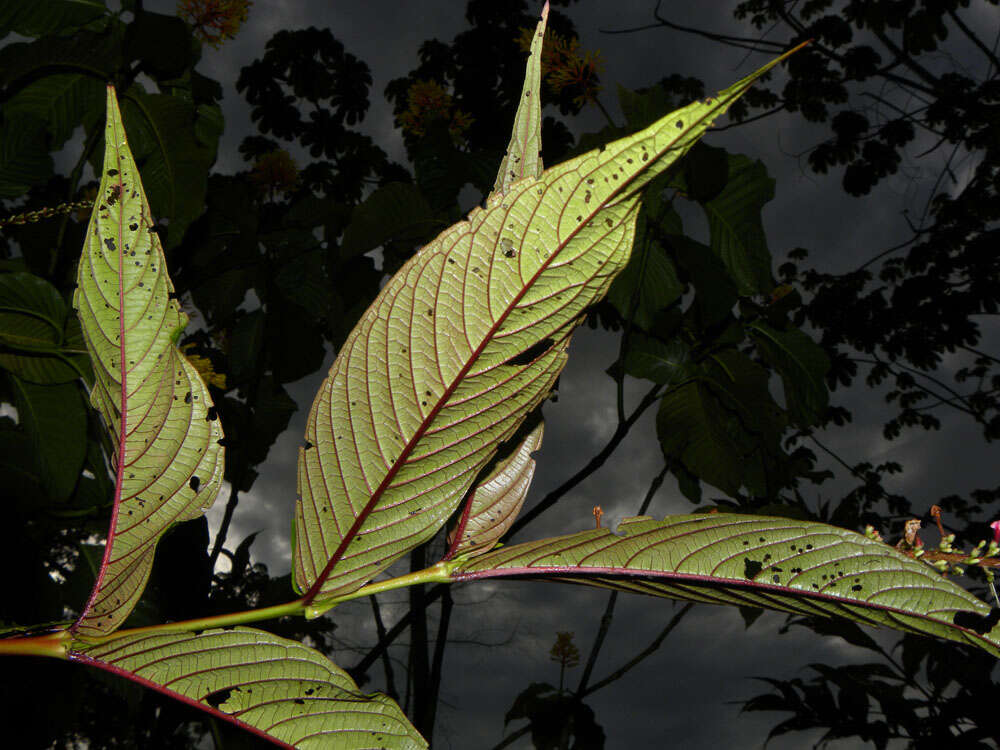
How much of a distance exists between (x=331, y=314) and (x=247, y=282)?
0.84ft

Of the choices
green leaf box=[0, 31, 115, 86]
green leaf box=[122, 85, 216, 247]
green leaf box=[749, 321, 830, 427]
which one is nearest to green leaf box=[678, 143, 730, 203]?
green leaf box=[749, 321, 830, 427]

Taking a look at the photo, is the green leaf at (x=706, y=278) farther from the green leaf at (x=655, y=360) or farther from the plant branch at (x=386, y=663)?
the plant branch at (x=386, y=663)

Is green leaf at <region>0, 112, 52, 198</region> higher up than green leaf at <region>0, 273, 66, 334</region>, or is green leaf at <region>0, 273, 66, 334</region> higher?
green leaf at <region>0, 112, 52, 198</region>

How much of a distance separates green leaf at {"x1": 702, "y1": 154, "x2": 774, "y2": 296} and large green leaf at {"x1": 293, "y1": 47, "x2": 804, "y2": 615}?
1021mm

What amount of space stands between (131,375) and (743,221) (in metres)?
1.12

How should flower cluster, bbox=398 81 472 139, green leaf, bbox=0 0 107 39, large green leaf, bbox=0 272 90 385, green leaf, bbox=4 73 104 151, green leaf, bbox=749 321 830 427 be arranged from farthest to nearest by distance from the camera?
1. flower cluster, bbox=398 81 472 139
2. green leaf, bbox=749 321 830 427
3. green leaf, bbox=4 73 104 151
4. green leaf, bbox=0 0 107 39
5. large green leaf, bbox=0 272 90 385

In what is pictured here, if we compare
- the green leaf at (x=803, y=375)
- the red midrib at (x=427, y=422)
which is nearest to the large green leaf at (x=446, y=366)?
the red midrib at (x=427, y=422)

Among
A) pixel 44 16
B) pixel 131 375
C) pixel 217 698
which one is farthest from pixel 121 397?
pixel 44 16

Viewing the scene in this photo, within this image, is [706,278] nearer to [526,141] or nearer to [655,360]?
[655,360]

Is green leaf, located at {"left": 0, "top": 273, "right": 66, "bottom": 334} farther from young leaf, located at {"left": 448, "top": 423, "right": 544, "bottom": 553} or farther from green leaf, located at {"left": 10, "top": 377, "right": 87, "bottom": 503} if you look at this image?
young leaf, located at {"left": 448, "top": 423, "right": 544, "bottom": 553}

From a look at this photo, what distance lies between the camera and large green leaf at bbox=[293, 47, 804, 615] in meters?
0.20

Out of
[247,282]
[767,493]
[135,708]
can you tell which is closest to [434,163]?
[247,282]

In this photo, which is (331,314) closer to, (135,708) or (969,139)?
(135,708)

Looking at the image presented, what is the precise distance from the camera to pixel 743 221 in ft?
3.79
